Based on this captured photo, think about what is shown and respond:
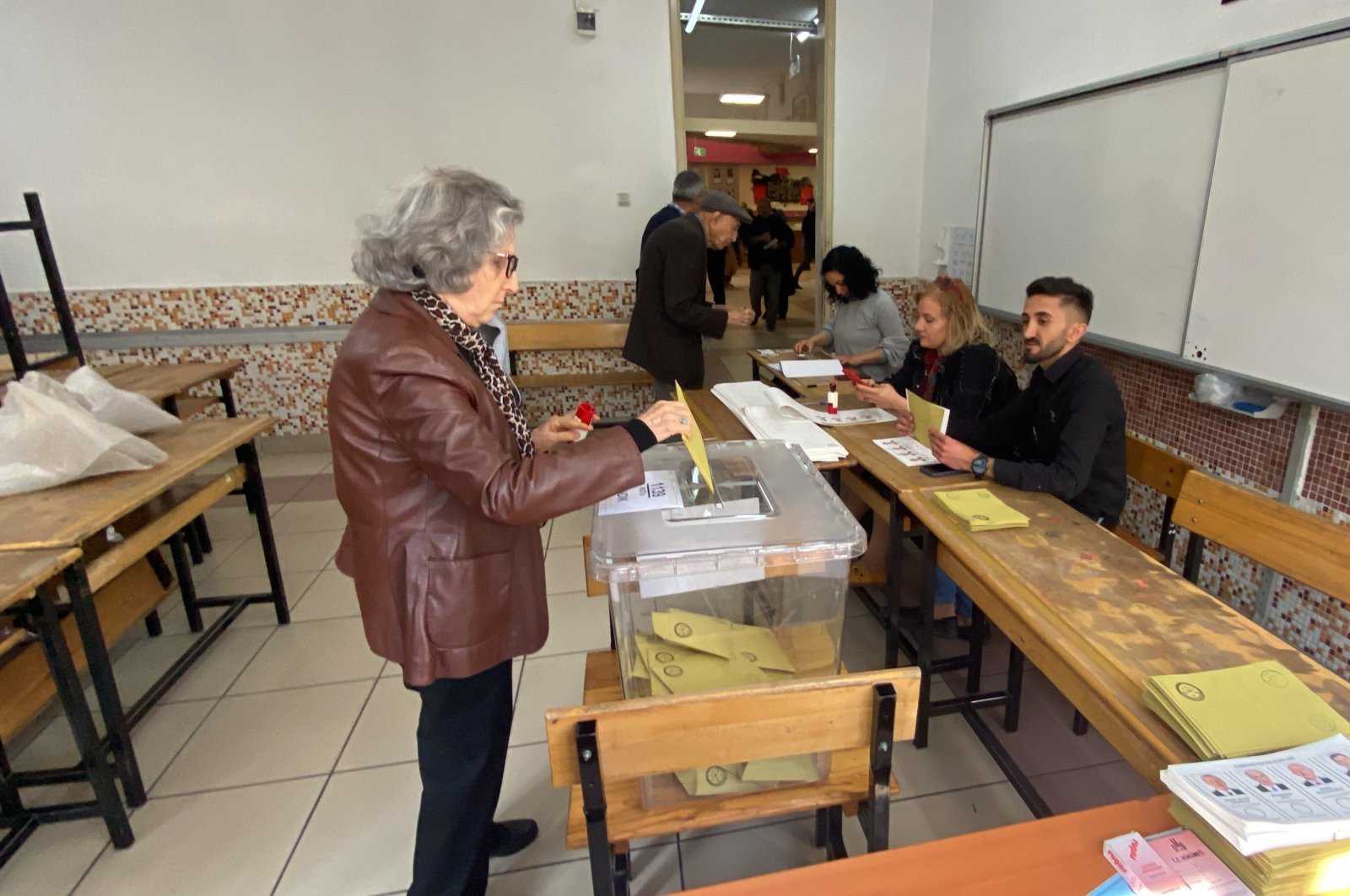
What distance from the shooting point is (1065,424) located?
6.19ft

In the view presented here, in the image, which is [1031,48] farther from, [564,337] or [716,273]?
[716,273]

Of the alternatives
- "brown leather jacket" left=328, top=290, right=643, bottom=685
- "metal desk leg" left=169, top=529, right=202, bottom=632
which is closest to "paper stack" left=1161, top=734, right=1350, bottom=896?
"brown leather jacket" left=328, top=290, right=643, bottom=685

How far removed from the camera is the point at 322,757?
6.91 ft

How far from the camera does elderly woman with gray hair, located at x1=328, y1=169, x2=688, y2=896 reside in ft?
3.53

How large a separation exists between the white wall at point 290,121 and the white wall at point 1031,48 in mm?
1686

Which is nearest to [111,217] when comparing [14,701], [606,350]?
[606,350]

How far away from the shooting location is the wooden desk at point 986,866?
82 cm

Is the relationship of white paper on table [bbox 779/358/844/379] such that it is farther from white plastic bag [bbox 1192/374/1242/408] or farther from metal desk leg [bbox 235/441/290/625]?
metal desk leg [bbox 235/441/290/625]

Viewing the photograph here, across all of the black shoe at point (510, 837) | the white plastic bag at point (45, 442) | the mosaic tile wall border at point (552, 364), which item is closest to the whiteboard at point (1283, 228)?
the mosaic tile wall border at point (552, 364)

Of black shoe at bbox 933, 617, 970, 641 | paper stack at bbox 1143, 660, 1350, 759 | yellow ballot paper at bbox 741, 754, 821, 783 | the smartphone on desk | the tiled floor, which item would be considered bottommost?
the tiled floor

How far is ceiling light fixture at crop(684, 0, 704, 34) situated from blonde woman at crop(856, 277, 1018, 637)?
3.34 meters

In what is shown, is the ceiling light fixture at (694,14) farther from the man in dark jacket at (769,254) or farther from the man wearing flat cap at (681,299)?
the man in dark jacket at (769,254)

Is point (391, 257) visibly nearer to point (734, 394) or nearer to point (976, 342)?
point (734, 394)

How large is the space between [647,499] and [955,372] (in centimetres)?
155
